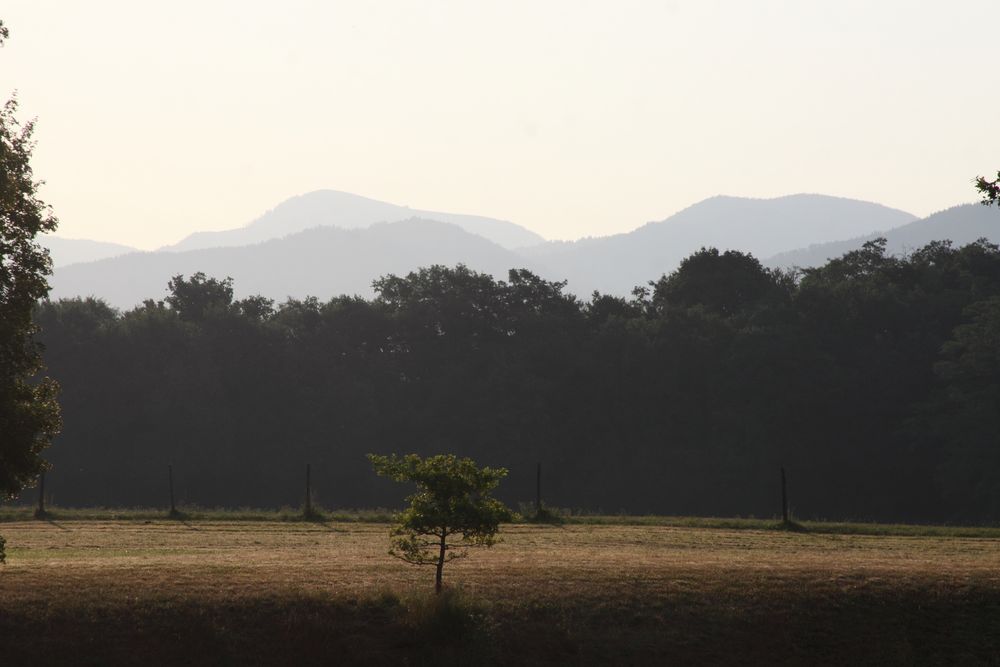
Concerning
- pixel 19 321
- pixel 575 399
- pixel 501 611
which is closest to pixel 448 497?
pixel 501 611

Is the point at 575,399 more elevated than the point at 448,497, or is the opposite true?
the point at 575,399

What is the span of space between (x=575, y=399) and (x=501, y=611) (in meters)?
62.9

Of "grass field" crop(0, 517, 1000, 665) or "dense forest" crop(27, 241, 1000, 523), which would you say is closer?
"grass field" crop(0, 517, 1000, 665)

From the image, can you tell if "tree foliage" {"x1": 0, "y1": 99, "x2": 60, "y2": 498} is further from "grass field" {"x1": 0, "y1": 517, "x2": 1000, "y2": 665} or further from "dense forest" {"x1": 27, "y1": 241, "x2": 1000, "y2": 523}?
"dense forest" {"x1": 27, "y1": 241, "x2": 1000, "y2": 523}

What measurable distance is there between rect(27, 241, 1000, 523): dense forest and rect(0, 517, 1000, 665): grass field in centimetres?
4982

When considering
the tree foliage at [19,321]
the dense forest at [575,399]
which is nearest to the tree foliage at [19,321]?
the tree foliage at [19,321]

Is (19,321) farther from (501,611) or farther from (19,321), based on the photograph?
(501,611)

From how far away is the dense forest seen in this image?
79875 mm

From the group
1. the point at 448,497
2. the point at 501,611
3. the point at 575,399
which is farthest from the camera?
the point at 575,399

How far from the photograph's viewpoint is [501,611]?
994 inches

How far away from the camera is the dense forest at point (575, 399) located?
79.9 meters

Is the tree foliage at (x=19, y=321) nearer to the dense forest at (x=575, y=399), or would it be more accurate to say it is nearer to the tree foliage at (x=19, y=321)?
the tree foliage at (x=19, y=321)

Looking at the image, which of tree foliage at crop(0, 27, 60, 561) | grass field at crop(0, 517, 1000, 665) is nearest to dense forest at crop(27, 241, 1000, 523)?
grass field at crop(0, 517, 1000, 665)

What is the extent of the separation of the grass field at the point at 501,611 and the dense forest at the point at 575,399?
1962 inches
